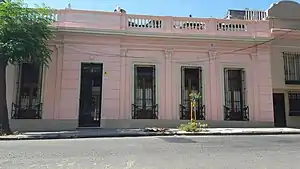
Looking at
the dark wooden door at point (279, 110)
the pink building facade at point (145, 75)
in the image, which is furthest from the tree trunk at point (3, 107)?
the dark wooden door at point (279, 110)

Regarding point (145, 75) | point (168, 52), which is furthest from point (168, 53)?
point (145, 75)

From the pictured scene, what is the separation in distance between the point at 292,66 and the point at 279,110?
2803 millimetres

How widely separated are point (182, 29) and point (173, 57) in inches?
69.0

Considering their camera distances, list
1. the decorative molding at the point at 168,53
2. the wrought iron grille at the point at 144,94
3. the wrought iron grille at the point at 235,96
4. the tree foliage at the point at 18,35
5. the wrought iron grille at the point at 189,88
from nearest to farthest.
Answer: the tree foliage at the point at 18,35 → the wrought iron grille at the point at 144,94 → the wrought iron grille at the point at 189,88 → the decorative molding at the point at 168,53 → the wrought iron grille at the point at 235,96

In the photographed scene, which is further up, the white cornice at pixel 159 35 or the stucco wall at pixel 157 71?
the white cornice at pixel 159 35

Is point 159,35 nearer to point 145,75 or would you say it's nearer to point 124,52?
point 124,52

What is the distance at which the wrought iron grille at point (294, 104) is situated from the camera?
17.5 meters

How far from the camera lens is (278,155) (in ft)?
23.3

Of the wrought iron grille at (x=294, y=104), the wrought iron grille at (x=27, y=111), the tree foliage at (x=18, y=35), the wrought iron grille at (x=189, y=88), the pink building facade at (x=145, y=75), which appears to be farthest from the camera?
the wrought iron grille at (x=294, y=104)

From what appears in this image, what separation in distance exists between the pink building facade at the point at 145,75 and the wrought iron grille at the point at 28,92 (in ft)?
0.16

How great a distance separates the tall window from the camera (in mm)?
17641

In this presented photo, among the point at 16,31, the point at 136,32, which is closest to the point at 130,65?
the point at 136,32

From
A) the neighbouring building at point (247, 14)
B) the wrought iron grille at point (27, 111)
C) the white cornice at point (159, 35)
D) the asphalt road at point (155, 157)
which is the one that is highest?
the neighbouring building at point (247, 14)

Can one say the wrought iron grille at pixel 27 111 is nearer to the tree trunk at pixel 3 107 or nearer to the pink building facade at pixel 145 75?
the pink building facade at pixel 145 75
